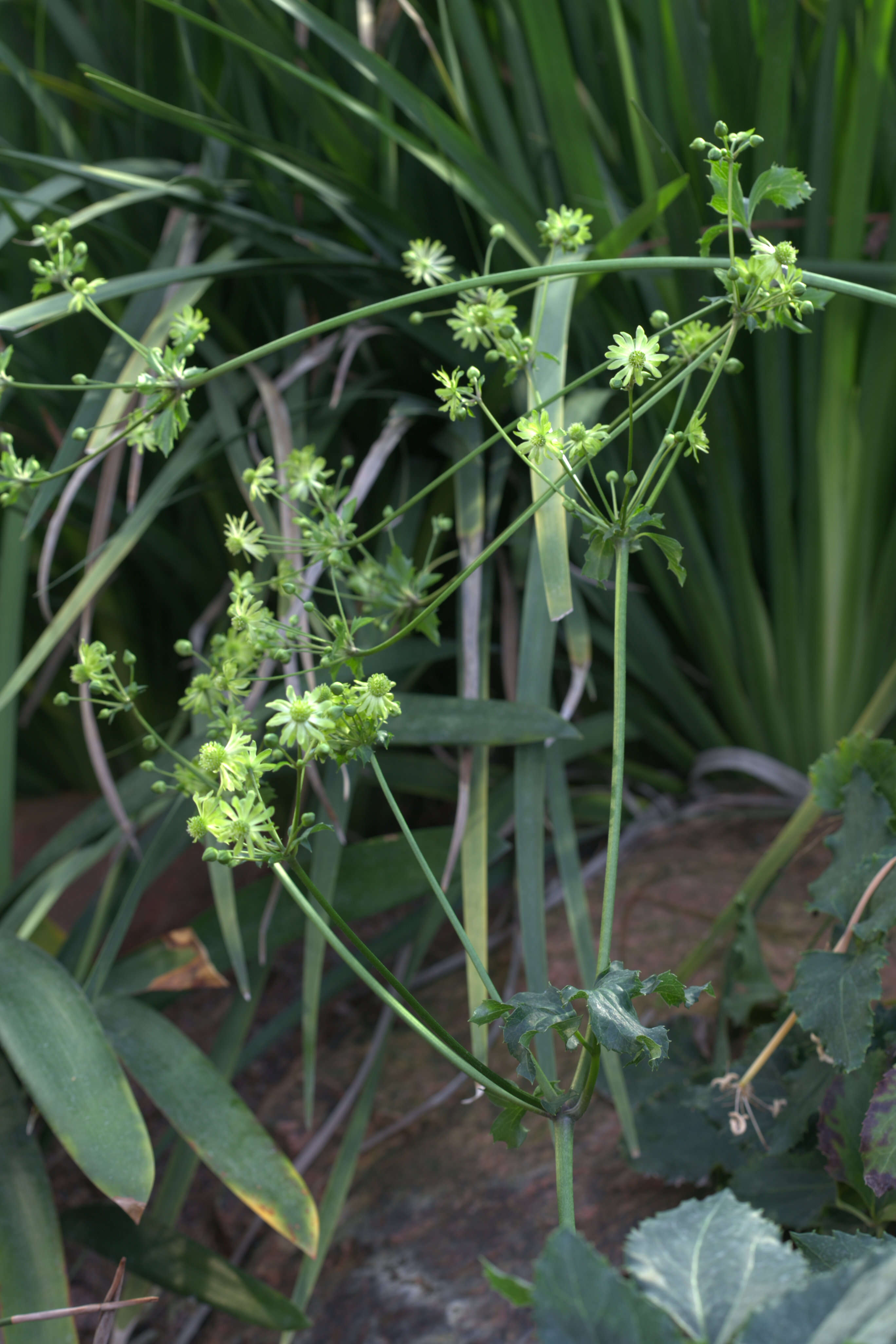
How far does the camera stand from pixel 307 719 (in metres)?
0.47

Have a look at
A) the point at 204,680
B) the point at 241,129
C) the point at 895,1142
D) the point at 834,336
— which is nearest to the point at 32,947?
the point at 204,680

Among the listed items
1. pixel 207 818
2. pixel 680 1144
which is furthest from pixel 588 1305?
pixel 680 1144

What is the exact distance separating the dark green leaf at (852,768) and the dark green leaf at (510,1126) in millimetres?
367

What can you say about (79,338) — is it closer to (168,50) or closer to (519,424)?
(168,50)

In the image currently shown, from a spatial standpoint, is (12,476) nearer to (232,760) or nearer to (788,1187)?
(232,760)

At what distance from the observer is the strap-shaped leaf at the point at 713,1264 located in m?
0.35

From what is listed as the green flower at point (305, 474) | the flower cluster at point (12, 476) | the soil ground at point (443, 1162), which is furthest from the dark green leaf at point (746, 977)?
the flower cluster at point (12, 476)

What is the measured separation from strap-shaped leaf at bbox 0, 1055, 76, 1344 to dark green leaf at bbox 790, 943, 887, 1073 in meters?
0.53

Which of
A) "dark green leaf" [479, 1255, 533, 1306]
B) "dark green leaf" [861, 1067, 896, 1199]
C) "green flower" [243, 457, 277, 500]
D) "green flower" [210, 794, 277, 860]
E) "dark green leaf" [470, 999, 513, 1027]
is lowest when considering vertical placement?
"dark green leaf" [861, 1067, 896, 1199]

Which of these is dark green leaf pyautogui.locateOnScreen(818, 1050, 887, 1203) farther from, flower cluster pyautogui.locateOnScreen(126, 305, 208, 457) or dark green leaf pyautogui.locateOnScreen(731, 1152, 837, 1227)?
flower cluster pyautogui.locateOnScreen(126, 305, 208, 457)

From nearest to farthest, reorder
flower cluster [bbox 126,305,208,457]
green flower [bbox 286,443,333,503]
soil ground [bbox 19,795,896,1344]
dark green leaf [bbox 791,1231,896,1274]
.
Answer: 1. dark green leaf [bbox 791,1231,896,1274]
2. flower cluster [bbox 126,305,208,457]
3. green flower [bbox 286,443,333,503]
4. soil ground [bbox 19,795,896,1344]

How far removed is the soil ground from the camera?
0.81 m

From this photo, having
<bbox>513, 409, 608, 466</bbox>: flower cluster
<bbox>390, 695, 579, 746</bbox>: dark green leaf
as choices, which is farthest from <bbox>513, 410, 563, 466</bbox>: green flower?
<bbox>390, 695, 579, 746</bbox>: dark green leaf

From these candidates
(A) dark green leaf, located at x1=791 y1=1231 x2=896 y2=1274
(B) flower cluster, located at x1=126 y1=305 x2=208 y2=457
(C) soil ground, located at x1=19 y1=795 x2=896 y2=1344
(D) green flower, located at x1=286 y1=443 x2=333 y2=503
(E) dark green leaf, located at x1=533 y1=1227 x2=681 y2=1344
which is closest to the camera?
(E) dark green leaf, located at x1=533 y1=1227 x2=681 y2=1344
